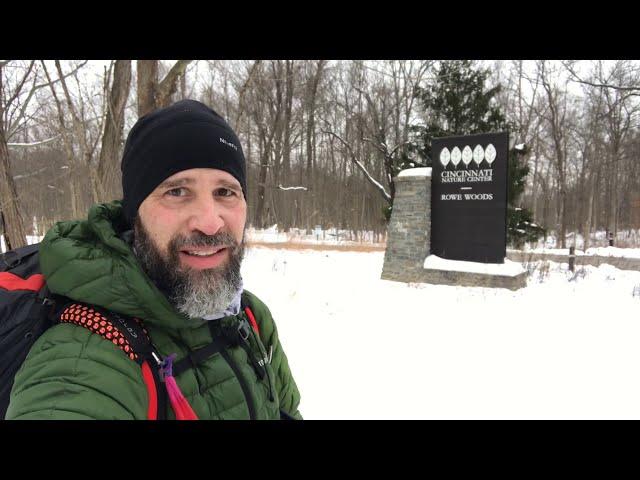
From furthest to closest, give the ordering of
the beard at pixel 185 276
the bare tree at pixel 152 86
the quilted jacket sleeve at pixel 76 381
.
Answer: the bare tree at pixel 152 86 → the beard at pixel 185 276 → the quilted jacket sleeve at pixel 76 381

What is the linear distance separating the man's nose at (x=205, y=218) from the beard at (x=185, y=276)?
0.03m

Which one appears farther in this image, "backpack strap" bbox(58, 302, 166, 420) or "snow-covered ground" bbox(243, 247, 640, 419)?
"snow-covered ground" bbox(243, 247, 640, 419)

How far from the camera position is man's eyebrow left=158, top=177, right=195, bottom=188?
153cm

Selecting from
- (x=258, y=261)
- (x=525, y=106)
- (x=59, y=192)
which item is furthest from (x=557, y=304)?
(x=59, y=192)

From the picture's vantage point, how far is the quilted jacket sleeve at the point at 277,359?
1895 mm

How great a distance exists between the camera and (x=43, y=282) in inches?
50.8

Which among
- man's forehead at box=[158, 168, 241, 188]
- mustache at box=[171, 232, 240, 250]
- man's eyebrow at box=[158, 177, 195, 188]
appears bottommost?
mustache at box=[171, 232, 240, 250]

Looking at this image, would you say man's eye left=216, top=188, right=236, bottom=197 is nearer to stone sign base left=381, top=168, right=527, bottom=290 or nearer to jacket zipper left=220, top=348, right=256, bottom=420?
jacket zipper left=220, top=348, right=256, bottom=420

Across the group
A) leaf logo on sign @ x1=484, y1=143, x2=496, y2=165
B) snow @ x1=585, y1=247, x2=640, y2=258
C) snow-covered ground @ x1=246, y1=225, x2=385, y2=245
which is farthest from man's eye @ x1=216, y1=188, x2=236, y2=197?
snow-covered ground @ x1=246, y1=225, x2=385, y2=245

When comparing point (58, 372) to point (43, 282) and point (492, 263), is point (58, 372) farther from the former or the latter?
point (492, 263)

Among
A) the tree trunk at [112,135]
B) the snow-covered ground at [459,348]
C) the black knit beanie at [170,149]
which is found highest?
the tree trunk at [112,135]

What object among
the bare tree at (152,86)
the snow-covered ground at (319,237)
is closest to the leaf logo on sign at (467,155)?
the bare tree at (152,86)

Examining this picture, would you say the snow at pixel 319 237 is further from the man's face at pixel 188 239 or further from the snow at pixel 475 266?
the man's face at pixel 188 239

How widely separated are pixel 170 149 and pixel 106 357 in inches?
30.8
